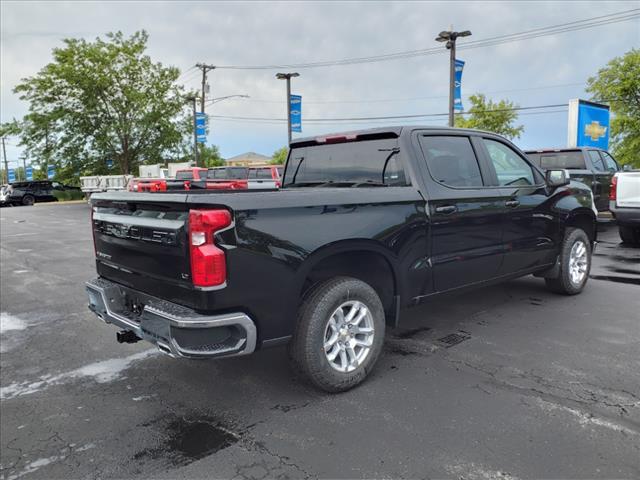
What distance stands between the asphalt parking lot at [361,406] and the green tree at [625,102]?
32827 millimetres

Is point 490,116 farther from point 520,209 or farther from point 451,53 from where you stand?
point 520,209

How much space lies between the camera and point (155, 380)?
13.1 ft

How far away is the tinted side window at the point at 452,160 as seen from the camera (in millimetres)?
4336

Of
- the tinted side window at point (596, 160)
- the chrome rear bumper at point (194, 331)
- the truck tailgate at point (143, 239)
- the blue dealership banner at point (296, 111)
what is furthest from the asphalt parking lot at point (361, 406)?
the blue dealership banner at point (296, 111)

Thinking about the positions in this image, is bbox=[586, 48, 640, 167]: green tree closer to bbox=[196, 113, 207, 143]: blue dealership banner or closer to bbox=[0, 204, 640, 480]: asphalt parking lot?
bbox=[196, 113, 207, 143]: blue dealership banner

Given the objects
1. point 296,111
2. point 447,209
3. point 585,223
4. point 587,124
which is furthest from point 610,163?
point 296,111

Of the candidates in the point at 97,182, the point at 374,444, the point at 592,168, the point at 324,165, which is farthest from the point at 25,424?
the point at 97,182

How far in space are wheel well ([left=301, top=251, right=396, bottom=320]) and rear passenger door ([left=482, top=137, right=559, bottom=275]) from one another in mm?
1488

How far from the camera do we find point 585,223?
623 centimetres

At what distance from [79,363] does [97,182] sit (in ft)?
106

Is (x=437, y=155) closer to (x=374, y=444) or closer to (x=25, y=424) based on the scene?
(x=374, y=444)

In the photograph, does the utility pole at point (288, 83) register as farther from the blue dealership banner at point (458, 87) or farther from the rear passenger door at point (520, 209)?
the rear passenger door at point (520, 209)

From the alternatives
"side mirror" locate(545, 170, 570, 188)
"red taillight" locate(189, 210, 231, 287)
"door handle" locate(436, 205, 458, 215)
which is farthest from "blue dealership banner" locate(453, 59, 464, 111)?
"red taillight" locate(189, 210, 231, 287)

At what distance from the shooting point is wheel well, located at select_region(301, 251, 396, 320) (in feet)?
11.9
